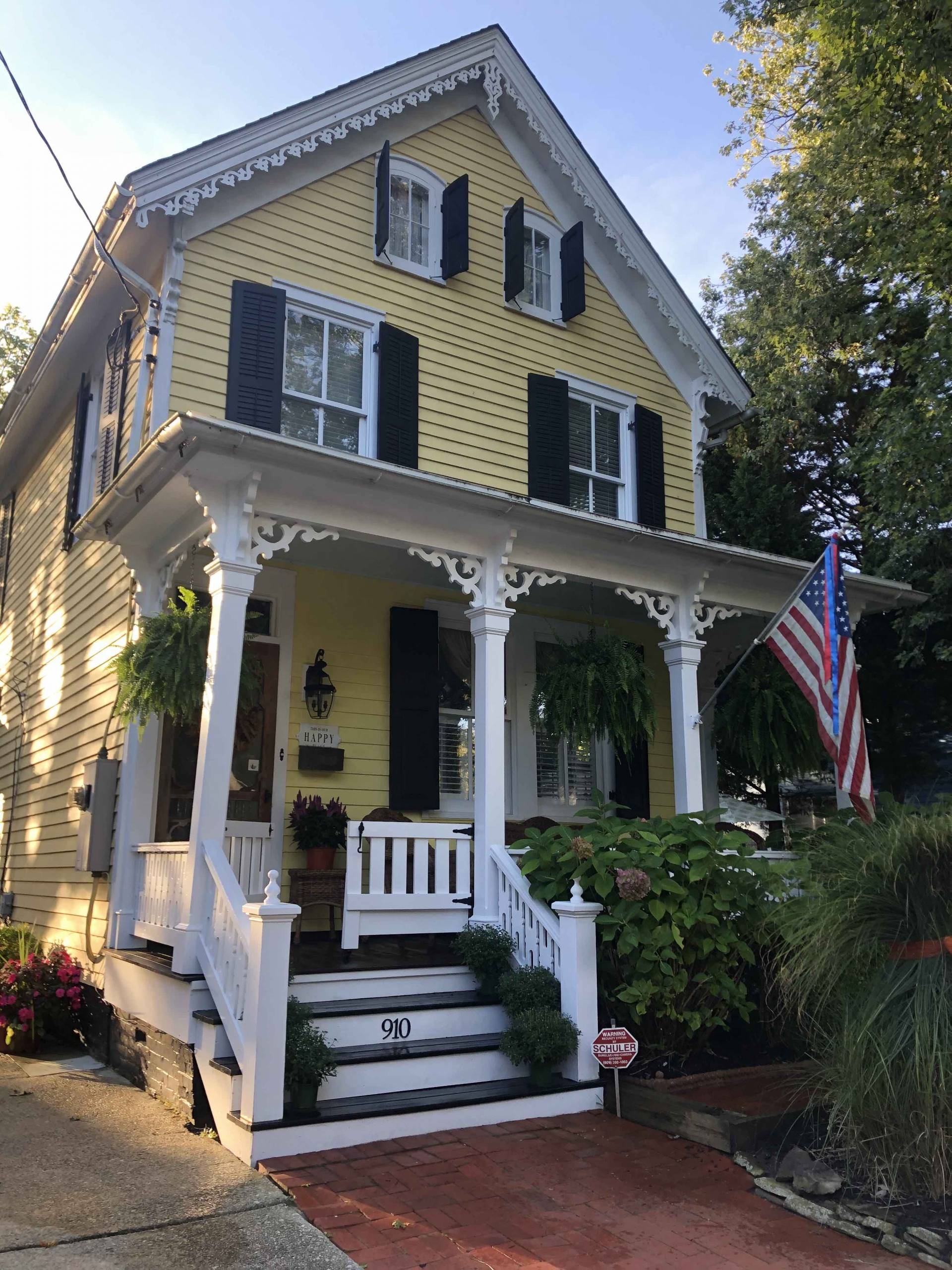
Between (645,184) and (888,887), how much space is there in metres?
8.87

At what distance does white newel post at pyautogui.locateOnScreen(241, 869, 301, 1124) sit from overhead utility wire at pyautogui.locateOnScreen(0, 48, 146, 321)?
516 centimetres

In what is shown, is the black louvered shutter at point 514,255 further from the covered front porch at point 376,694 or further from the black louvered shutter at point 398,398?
the covered front porch at point 376,694

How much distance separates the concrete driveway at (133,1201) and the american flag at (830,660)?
15.0 ft

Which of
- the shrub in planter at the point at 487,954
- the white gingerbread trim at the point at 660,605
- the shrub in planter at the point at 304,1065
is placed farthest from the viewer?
the white gingerbread trim at the point at 660,605

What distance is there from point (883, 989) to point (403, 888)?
3.13 metres

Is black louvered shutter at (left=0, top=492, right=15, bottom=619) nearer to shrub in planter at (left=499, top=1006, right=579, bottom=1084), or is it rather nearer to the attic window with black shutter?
the attic window with black shutter

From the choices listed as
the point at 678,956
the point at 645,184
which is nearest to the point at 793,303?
the point at 645,184

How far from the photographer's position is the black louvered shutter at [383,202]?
8844 millimetres

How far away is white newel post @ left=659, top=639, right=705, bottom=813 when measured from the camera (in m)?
7.92

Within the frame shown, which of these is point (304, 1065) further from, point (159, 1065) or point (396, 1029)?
point (159, 1065)

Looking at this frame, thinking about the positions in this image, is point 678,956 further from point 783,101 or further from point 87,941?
point 783,101

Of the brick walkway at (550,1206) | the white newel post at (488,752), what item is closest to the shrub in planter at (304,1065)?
the brick walkway at (550,1206)

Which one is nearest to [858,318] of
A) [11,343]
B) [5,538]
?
[5,538]

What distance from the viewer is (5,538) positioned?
532 inches
